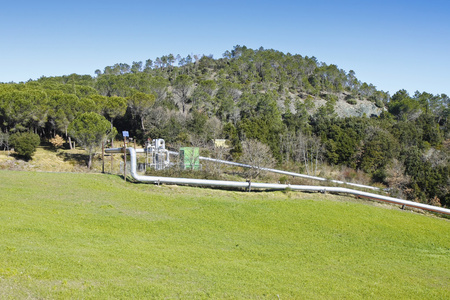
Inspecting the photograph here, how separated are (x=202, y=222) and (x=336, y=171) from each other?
3833cm

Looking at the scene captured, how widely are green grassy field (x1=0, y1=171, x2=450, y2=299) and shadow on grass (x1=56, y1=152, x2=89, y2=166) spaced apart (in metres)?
20.3

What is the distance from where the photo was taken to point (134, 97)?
54.6m

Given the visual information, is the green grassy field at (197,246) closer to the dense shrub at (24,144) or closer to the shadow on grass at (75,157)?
the dense shrub at (24,144)

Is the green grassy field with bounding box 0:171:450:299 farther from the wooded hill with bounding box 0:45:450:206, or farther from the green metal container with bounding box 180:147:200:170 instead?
the wooded hill with bounding box 0:45:450:206

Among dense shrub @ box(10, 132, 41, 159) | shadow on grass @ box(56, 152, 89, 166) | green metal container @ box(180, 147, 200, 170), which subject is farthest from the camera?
shadow on grass @ box(56, 152, 89, 166)

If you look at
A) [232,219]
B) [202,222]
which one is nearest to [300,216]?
[232,219]

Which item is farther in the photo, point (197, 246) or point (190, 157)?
point (190, 157)

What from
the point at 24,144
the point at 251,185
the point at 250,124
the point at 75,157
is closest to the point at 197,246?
the point at 251,185

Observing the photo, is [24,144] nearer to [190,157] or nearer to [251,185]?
[190,157]

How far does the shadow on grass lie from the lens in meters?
43.1

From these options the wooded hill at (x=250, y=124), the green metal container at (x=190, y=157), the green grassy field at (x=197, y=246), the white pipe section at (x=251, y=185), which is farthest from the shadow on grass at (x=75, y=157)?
the green grassy field at (x=197, y=246)

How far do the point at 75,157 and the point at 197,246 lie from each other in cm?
3681

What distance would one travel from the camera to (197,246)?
1276cm

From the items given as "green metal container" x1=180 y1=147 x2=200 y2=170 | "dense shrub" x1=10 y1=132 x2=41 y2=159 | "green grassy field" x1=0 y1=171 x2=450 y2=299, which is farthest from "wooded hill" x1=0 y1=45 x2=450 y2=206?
"green grassy field" x1=0 y1=171 x2=450 y2=299
